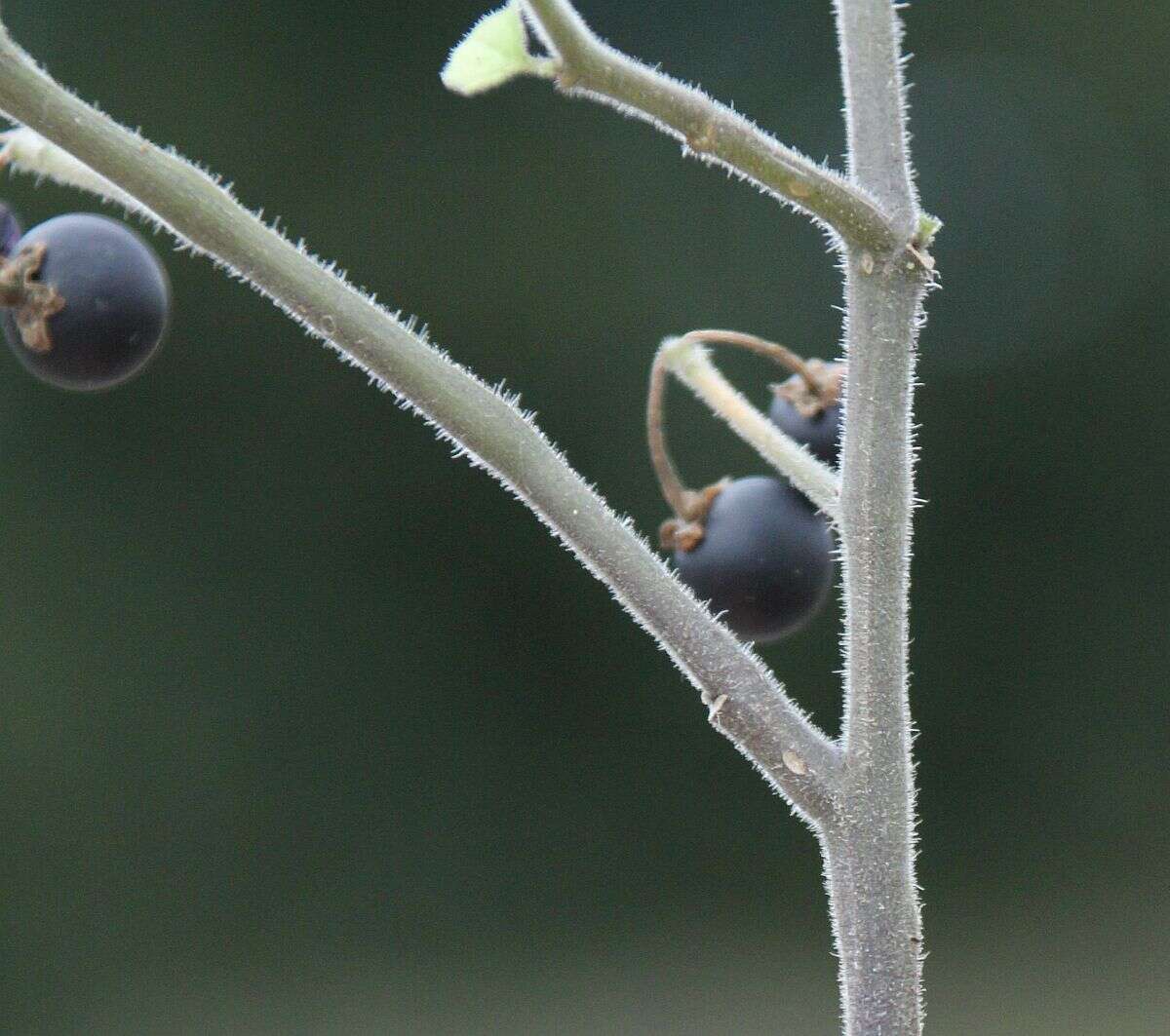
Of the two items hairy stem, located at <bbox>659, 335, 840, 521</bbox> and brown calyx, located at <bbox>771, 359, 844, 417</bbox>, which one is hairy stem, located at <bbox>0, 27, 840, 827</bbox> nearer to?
hairy stem, located at <bbox>659, 335, 840, 521</bbox>

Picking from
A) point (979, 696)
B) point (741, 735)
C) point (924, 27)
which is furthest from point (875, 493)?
point (924, 27)

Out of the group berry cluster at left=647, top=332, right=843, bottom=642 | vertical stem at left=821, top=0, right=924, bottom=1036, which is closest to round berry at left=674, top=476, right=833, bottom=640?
berry cluster at left=647, top=332, right=843, bottom=642

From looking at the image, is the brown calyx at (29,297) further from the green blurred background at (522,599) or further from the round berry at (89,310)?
the green blurred background at (522,599)

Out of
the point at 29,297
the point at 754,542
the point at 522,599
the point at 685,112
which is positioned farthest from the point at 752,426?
the point at 522,599

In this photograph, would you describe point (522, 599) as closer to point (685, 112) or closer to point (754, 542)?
point (754, 542)

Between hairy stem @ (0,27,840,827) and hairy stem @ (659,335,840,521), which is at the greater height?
hairy stem @ (659,335,840,521)
